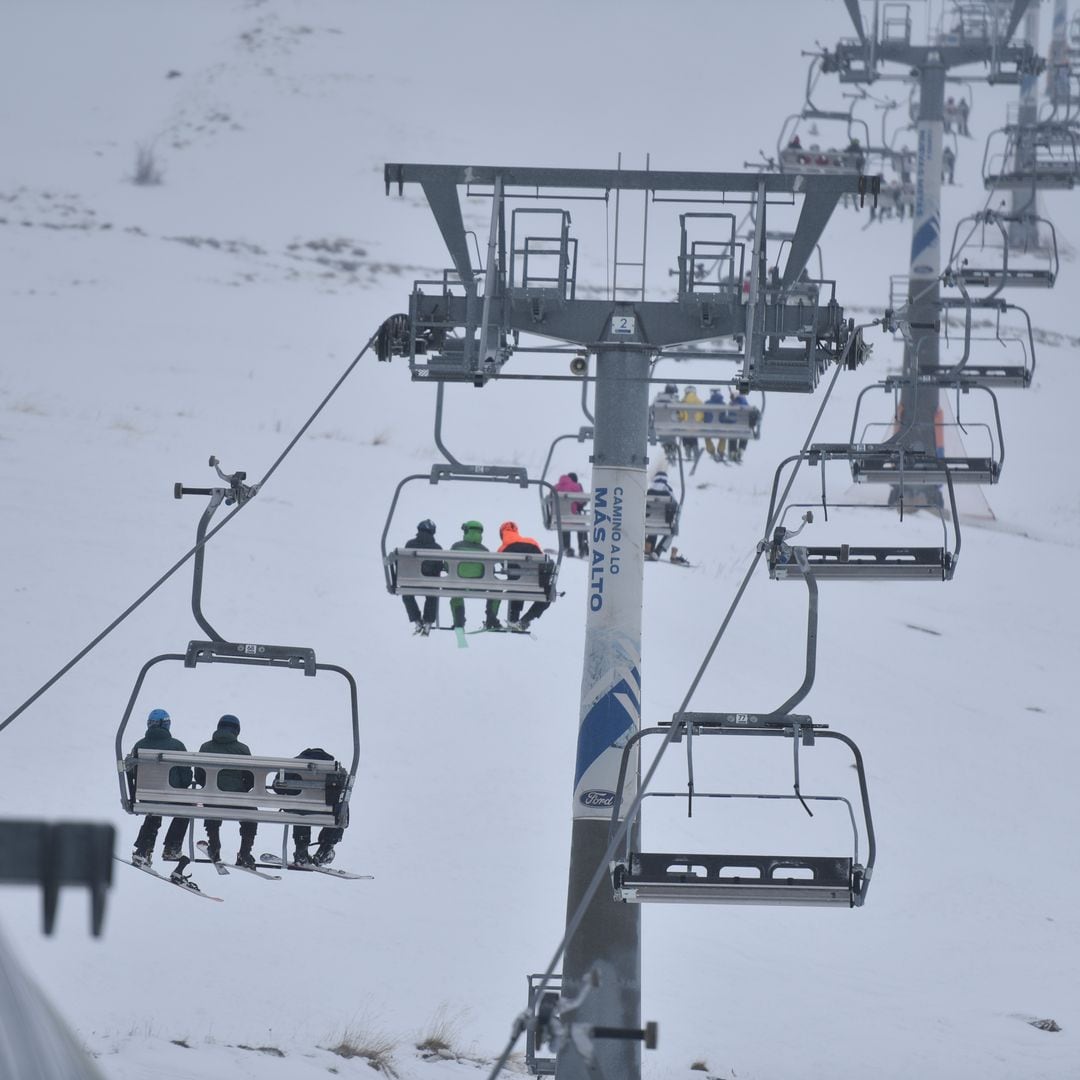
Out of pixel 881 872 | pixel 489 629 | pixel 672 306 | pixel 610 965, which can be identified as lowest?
pixel 881 872

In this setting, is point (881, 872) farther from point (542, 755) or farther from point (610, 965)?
point (610, 965)

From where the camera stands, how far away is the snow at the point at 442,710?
44.5ft

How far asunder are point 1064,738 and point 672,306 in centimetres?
1242

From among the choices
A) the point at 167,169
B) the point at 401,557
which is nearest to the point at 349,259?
the point at 167,169

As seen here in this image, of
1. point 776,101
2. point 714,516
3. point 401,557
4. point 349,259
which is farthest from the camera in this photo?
point 776,101

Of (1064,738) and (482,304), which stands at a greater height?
(482,304)

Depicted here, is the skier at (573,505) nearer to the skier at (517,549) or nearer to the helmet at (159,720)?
the skier at (517,549)

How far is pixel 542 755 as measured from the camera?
18203mm

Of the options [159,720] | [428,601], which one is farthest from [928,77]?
[159,720]

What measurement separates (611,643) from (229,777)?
7.68 ft

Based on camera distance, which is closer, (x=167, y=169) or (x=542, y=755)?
(x=542, y=755)

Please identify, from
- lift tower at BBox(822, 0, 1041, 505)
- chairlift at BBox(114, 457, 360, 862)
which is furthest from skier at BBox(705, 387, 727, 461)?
chairlift at BBox(114, 457, 360, 862)

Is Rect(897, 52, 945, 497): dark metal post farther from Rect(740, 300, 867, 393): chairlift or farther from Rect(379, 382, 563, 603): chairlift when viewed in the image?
Rect(740, 300, 867, 393): chairlift

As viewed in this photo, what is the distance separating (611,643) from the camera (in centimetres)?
1092
